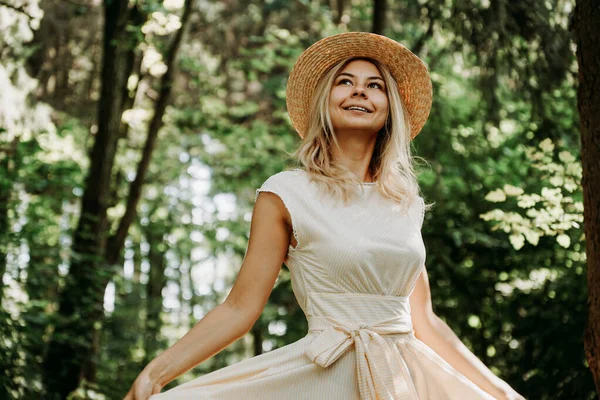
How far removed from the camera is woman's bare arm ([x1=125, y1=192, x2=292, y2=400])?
2.18 m

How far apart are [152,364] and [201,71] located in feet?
30.3

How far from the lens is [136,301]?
584 inches

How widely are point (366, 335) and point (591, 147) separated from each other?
114 centimetres

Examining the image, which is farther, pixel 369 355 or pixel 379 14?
pixel 379 14

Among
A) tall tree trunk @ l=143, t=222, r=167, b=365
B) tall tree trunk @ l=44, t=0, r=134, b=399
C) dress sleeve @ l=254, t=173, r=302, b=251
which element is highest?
dress sleeve @ l=254, t=173, r=302, b=251

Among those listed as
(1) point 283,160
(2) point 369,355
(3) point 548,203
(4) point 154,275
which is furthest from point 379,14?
(4) point 154,275

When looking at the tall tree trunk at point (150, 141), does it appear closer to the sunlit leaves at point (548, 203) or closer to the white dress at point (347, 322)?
the sunlit leaves at point (548, 203)

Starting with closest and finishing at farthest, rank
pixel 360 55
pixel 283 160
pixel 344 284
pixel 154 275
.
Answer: pixel 344 284 → pixel 360 55 → pixel 283 160 → pixel 154 275

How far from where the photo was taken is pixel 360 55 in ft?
9.38

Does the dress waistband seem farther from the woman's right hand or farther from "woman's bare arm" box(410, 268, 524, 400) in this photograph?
the woman's right hand

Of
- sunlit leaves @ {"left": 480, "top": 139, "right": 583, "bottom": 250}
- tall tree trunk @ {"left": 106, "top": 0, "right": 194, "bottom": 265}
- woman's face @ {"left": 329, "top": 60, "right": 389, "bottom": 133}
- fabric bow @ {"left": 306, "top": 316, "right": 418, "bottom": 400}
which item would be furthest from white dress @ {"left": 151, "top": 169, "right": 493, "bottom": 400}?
tall tree trunk @ {"left": 106, "top": 0, "right": 194, "bottom": 265}

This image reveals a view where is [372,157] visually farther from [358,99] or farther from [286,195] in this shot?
[286,195]

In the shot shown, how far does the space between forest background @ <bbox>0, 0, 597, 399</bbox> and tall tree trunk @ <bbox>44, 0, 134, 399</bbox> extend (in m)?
0.02

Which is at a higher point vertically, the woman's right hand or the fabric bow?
the fabric bow
